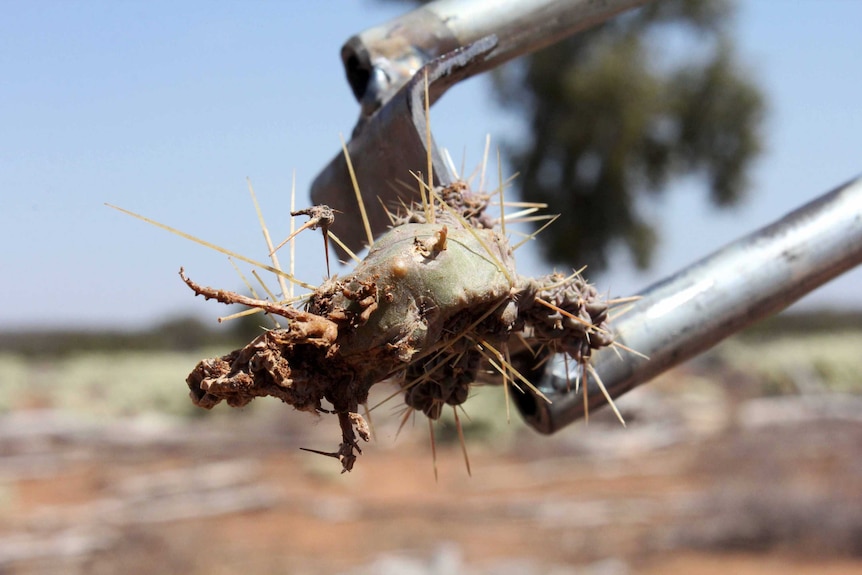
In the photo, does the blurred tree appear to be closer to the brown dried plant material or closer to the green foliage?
the green foliage

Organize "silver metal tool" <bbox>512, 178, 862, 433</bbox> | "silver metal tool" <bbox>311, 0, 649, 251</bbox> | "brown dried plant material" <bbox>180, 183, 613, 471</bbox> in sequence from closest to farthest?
"brown dried plant material" <bbox>180, 183, 613, 471</bbox>
"silver metal tool" <bbox>311, 0, 649, 251</bbox>
"silver metal tool" <bbox>512, 178, 862, 433</bbox>

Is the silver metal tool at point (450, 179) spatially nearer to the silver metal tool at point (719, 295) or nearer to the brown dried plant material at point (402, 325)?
the silver metal tool at point (719, 295)

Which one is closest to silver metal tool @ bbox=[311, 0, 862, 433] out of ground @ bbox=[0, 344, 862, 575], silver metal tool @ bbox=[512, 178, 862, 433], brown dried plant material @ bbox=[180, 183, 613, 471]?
silver metal tool @ bbox=[512, 178, 862, 433]

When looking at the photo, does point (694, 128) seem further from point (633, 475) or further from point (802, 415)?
point (633, 475)

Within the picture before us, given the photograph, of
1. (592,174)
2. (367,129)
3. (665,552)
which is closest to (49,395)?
(592,174)

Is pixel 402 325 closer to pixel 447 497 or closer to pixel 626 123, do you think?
pixel 447 497

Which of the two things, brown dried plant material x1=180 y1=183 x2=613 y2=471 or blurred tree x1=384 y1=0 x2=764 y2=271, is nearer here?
brown dried plant material x1=180 y1=183 x2=613 y2=471

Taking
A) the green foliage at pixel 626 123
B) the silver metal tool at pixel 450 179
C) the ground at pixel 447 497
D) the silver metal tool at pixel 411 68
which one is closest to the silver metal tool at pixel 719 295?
the silver metal tool at pixel 450 179

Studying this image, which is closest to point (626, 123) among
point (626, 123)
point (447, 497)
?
point (626, 123)
